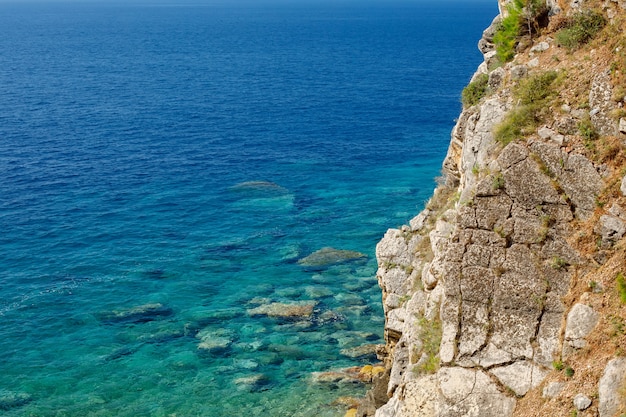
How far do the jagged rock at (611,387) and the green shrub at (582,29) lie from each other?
12.8 metres

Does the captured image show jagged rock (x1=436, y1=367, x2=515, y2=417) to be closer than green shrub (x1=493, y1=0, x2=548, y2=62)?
Yes

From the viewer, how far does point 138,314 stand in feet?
162

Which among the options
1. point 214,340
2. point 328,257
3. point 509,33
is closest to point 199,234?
point 328,257

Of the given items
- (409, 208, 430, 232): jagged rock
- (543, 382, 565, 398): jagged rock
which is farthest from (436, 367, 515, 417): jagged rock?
(409, 208, 430, 232): jagged rock

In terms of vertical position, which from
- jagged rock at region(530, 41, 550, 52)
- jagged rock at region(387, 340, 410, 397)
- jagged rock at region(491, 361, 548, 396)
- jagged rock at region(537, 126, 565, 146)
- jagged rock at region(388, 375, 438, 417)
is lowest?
jagged rock at region(387, 340, 410, 397)

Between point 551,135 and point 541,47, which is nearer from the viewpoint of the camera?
point 551,135

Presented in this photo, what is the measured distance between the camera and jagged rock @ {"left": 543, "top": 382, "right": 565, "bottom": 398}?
2108cm

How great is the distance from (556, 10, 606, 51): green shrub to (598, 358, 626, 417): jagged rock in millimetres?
12774

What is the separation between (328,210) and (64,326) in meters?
28.7

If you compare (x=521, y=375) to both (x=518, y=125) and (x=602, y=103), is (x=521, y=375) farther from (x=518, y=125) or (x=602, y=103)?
(x=602, y=103)

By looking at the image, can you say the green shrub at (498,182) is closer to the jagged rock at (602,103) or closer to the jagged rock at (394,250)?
the jagged rock at (602,103)

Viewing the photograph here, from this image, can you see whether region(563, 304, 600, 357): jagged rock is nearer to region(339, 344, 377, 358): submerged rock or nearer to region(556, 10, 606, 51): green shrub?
region(556, 10, 606, 51): green shrub

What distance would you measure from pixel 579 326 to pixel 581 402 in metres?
2.61

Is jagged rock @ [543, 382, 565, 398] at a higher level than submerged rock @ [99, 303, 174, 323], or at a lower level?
higher
